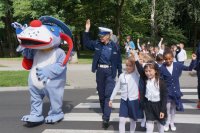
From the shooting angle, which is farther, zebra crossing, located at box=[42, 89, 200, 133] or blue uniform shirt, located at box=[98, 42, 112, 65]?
blue uniform shirt, located at box=[98, 42, 112, 65]

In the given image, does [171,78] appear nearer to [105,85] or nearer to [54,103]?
[105,85]

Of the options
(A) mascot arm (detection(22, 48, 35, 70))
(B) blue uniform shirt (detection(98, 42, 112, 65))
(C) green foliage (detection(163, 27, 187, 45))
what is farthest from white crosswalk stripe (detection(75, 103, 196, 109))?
(C) green foliage (detection(163, 27, 187, 45))

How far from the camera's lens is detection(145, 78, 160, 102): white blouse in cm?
678

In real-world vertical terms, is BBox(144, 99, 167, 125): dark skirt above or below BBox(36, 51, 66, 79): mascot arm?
below

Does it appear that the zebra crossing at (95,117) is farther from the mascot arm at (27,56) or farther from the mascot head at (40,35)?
the mascot arm at (27,56)

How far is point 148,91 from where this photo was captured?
6812 mm

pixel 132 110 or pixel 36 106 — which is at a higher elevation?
pixel 132 110

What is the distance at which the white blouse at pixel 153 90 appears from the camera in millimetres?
6777

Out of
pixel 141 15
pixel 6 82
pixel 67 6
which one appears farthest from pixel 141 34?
pixel 6 82

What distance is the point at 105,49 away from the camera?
851cm

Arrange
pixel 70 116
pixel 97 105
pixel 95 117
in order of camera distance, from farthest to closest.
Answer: pixel 97 105
pixel 70 116
pixel 95 117

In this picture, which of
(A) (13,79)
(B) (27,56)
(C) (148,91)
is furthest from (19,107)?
(A) (13,79)

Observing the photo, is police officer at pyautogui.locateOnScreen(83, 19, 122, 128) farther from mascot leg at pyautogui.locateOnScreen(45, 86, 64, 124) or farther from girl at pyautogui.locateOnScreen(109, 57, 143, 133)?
girl at pyautogui.locateOnScreen(109, 57, 143, 133)

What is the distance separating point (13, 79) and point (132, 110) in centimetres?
1006
